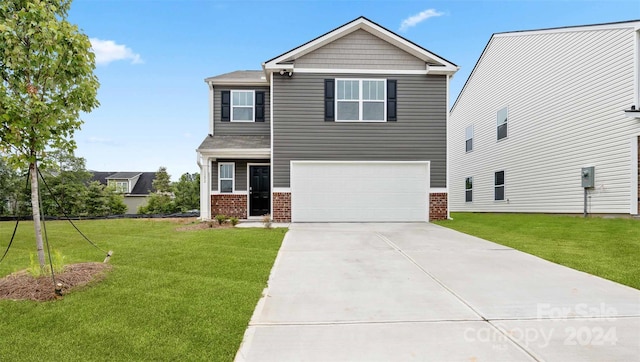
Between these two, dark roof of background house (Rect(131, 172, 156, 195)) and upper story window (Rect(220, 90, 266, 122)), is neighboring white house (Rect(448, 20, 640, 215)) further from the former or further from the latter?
dark roof of background house (Rect(131, 172, 156, 195))

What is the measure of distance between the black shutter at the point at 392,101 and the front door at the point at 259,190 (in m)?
4.96

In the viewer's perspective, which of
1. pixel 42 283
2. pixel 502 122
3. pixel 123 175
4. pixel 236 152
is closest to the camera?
pixel 42 283

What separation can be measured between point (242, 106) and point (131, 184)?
27.7 meters

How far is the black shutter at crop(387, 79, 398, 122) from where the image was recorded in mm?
12352

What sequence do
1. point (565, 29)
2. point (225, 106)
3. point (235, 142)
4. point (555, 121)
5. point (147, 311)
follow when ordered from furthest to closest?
point (225, 106), point (555, 121), point (565, 29), point (235, 142), point (147, 311)

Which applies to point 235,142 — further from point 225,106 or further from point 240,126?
point 225,106

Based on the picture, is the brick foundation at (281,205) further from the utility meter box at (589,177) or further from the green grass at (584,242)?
the utility meter box at (589,177)

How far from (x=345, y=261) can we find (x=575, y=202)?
11025 mm

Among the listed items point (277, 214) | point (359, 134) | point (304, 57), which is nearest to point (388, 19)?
point (304, 57)

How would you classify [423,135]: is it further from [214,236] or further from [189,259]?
[189,259]

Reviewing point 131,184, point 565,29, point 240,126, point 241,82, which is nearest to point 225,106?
point 240,126

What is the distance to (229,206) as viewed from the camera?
44.7 ft

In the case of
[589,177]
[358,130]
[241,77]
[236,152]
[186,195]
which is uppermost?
[241,77]

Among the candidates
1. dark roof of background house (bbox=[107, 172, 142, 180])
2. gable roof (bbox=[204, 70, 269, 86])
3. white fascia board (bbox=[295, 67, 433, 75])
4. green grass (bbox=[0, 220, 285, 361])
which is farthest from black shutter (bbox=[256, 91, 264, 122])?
dark roof of background house (bbox=[107, 172, 142, 180])
